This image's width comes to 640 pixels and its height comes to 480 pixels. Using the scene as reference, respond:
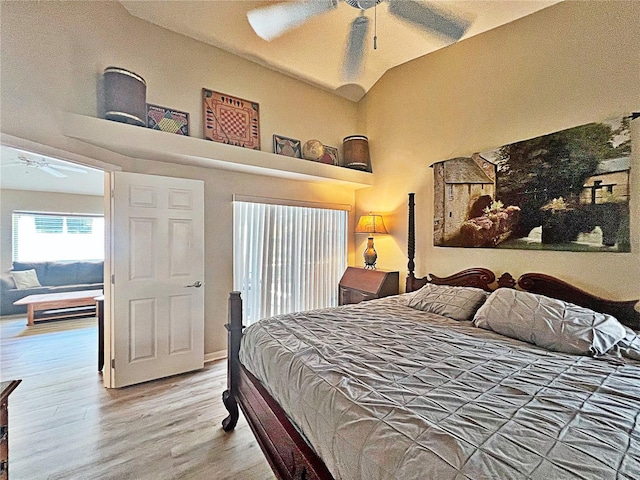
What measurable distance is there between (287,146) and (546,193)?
9.07 ft

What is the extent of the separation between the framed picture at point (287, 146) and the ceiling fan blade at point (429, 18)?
1.97 meters

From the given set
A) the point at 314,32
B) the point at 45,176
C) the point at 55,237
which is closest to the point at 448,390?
the point at 314,32

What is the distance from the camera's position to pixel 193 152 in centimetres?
287

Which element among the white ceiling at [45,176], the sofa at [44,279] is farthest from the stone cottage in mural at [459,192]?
the sofa at [44,279]

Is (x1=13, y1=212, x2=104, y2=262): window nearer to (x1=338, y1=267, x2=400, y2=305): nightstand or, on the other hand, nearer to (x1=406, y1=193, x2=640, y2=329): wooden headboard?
(x1=338, y1=267, x2=400, y2=305): nightstand

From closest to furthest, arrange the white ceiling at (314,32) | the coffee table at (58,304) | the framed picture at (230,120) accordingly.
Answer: the white ceiling at (314,32) < the framed picture at (230,120) < the coffee table at (58,304)

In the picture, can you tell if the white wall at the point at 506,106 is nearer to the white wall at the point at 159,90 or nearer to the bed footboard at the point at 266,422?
the white wall at the point at 159,90

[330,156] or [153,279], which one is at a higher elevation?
[330,156]

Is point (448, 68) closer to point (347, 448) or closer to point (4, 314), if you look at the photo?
point (347, 448)

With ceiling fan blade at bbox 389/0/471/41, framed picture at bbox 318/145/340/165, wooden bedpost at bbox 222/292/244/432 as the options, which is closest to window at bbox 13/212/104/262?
framed picture at bbox 318/145/340/165

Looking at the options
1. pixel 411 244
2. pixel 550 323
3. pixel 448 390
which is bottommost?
pixel 448 390

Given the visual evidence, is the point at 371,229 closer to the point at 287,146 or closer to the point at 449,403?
the point at 287,146

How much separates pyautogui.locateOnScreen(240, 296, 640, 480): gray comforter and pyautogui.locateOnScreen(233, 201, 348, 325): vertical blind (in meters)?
1.74

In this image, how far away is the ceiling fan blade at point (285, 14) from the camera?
194 centimetres
